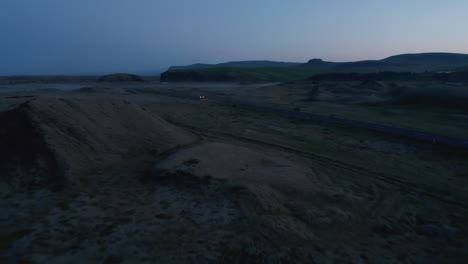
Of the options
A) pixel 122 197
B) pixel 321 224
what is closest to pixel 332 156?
pixel 321 224

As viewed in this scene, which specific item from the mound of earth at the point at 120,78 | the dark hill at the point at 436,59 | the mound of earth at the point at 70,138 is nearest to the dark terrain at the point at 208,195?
the mound of earth at the point at 70,138

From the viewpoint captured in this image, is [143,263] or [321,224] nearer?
[143,263]

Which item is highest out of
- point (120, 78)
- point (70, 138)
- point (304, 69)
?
point (304, 69)

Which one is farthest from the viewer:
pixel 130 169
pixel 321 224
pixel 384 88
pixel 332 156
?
pixel 384 88

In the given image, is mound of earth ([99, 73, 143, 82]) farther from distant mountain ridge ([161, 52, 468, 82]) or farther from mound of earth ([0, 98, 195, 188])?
mound of earth ([0, 98, 195, 188])

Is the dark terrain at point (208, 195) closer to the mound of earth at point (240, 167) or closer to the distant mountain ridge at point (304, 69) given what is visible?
the mound of earth at point (240, 167)

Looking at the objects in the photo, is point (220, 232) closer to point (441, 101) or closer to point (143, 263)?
point (143, 263)

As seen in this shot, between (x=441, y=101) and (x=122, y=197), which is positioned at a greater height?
(x=441, y=101)

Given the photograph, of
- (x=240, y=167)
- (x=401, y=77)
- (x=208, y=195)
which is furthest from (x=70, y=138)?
(x=401, y=77)

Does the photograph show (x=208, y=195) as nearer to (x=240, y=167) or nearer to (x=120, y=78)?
(x=240, y=167)
